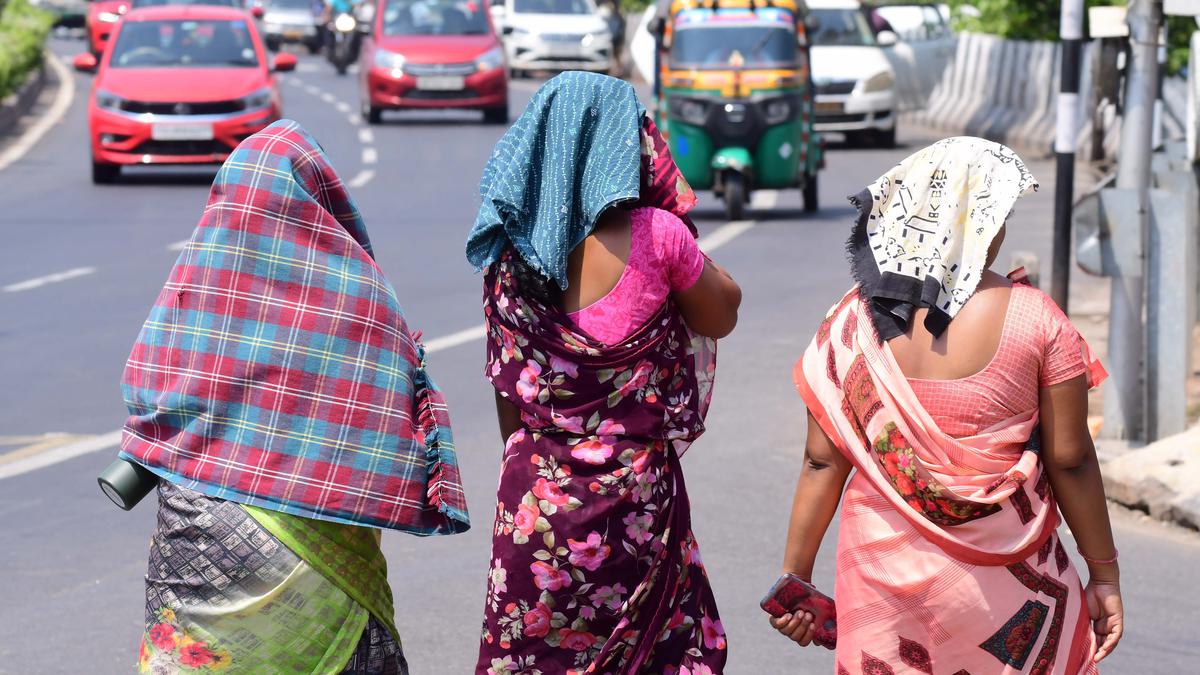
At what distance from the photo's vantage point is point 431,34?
28.3 metres

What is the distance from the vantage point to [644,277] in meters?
4.09

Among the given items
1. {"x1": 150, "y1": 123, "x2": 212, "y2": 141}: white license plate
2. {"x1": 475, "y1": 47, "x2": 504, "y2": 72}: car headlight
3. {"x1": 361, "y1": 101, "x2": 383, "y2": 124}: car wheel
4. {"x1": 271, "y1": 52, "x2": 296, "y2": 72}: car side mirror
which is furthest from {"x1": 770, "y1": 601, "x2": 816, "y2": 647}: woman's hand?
{"x1": 361, "y1": 101, "x2": 383, "y2": 124}: car wheel

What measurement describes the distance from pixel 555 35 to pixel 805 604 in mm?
33598

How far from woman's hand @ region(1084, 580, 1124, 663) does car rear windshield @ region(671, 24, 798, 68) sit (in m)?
14.0

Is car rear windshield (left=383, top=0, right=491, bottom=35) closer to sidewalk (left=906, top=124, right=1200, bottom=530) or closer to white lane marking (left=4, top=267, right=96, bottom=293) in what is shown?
white lane marking (left=4, top=267, right=96, bottom=293)

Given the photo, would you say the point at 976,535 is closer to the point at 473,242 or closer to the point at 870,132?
the point at 473,242

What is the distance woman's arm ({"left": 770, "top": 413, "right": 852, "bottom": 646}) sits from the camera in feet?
13.1

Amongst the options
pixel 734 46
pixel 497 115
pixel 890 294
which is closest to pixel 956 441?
pixel 890 294

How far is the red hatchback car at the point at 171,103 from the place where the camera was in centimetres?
2041

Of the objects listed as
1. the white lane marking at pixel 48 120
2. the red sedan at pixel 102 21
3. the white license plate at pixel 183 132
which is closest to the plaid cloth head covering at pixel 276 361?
the white license plate at pixel 183 132

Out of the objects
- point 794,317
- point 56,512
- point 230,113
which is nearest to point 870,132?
point 230,113

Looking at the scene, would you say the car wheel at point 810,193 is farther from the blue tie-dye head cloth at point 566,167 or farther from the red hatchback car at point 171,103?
the blue tie-dye head cloth at point 566,167

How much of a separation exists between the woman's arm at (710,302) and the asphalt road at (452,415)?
1.83 metres

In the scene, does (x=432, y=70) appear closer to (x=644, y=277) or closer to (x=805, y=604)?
(x=644, y=277)
